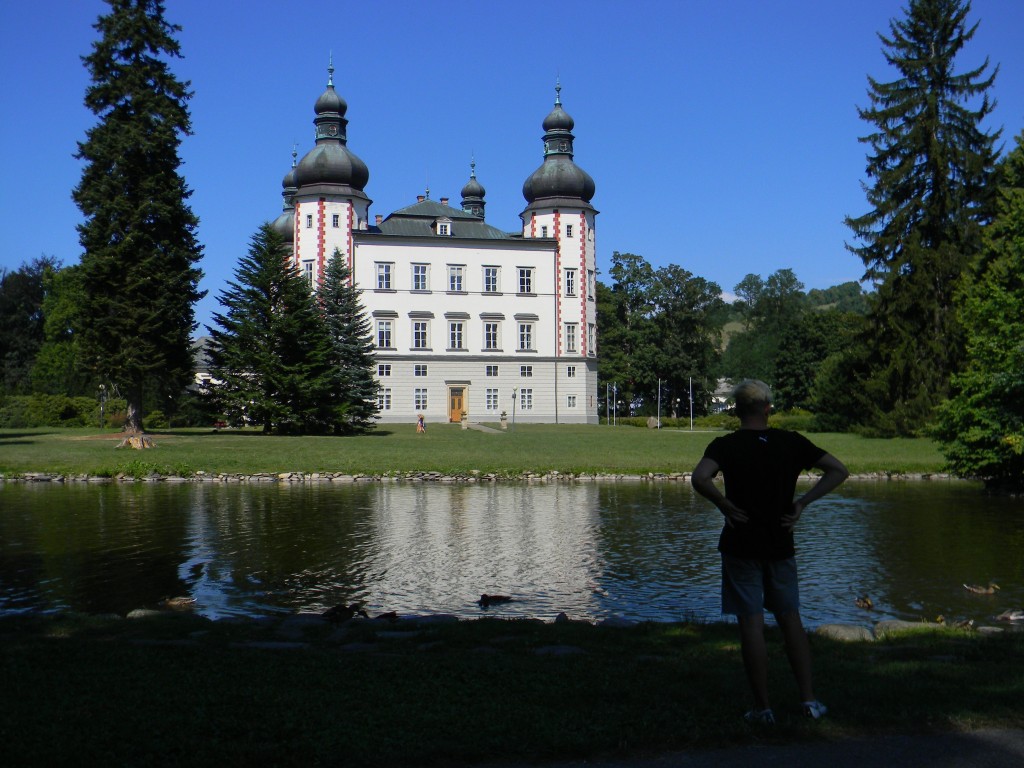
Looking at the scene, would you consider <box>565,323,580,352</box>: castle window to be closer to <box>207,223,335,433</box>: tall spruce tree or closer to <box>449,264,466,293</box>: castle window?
<box>449,264,466,293</box>: castle window

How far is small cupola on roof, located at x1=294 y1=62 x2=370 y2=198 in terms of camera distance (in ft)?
194

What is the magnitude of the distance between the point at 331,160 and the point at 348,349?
1668 centimetres

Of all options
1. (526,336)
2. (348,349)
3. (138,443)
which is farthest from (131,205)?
(526,336)

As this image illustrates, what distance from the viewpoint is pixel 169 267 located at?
36.9 m

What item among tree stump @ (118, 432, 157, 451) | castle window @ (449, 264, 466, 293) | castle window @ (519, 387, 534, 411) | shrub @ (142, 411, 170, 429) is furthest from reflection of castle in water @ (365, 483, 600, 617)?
castle window @ (449, 264, 466, 293)

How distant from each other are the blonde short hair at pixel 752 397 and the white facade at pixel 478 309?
5524 centimetres

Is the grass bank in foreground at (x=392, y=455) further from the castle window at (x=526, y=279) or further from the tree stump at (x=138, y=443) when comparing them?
the castle window at (x=526, y=279)

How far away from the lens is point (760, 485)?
5.42 metres

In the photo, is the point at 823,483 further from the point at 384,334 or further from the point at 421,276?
the point at 421,276

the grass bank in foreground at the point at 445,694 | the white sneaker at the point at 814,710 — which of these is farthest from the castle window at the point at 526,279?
the white sneaker at the point at 814,710

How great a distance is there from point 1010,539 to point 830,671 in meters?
10.6

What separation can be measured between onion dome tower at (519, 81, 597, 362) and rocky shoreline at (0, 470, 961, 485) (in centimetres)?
3576

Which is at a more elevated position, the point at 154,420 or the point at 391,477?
the point at 154,420

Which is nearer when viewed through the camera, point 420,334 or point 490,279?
point 420,334
